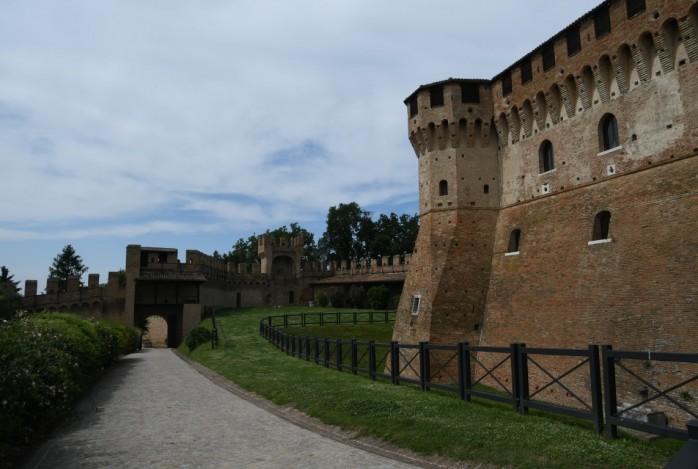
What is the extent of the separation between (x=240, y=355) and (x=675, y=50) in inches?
770

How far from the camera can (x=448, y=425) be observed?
8.36 m

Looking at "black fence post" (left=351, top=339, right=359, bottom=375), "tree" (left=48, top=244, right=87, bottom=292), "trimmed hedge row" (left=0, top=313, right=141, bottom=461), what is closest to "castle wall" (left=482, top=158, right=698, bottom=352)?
"black fence post" (left=351, top=339, right=359, bottom=375)

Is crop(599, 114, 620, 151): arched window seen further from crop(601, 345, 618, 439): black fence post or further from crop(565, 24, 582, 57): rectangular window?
crop(601, 345, 618, 439): black fence post

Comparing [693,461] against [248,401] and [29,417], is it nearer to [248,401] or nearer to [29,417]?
[29,417]

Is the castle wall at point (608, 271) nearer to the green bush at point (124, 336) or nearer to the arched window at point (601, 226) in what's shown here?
the arched window at point (601, 226)

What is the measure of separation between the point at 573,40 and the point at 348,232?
52308mm

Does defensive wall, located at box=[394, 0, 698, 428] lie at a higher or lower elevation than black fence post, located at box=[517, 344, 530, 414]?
higher

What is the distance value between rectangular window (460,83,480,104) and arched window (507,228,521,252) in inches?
256

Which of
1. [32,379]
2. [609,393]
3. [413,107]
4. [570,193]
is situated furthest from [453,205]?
[32,379]

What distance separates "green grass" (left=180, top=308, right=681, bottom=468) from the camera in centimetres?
655

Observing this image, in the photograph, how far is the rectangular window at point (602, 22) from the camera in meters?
17.5

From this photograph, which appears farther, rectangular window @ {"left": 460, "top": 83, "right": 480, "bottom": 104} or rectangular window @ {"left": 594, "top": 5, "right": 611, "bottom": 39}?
rectangular window @ {"left": 460, "top": 83, "right": 480, "bottom": 104}

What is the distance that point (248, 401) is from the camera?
12922 millimetres

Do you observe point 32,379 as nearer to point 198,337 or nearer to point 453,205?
point 453,205
